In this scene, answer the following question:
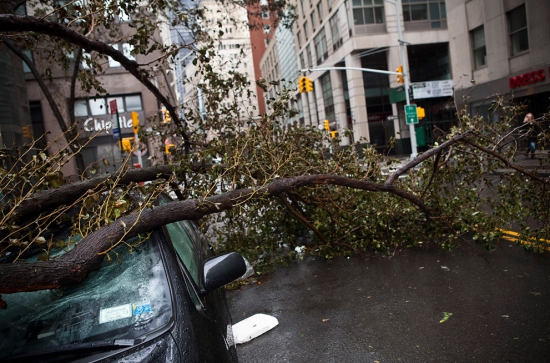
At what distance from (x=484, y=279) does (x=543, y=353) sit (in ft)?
5.77

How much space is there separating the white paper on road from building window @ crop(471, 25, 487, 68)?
21.0m

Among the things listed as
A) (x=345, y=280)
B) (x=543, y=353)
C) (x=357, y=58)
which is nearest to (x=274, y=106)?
(x=345, y=280)

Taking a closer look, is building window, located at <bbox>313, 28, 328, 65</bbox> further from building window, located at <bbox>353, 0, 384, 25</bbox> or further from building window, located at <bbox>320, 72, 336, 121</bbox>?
building window, located at <bbox>353, 0, 384, 25</bbox>

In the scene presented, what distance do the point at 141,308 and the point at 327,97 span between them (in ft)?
134

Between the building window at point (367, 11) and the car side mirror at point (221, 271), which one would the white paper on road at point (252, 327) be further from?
the building window at point (367, 11)

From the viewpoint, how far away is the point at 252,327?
175 inches

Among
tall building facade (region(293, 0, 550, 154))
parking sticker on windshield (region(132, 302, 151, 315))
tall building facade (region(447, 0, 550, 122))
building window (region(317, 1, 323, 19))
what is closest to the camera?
parking sticker on windshield (region(132, 302, 151, 315))

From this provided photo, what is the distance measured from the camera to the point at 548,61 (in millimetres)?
17156

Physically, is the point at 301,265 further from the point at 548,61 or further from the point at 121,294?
the point at 548,61

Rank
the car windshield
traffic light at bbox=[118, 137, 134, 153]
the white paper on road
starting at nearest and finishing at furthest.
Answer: the car windshield < the white paper on road < traffic light at bbox=[118, 137, 134, 153]

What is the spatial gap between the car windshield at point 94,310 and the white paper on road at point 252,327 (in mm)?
2098

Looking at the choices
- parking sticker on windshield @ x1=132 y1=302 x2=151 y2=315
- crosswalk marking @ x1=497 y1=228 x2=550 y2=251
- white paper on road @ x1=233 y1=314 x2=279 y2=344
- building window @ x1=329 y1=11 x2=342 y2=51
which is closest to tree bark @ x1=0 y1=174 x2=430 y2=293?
A: parking sticker on windshield @ x1=132 y1=302 x2=151 y2=315

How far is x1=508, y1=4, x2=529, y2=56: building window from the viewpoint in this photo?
17312 millimetres

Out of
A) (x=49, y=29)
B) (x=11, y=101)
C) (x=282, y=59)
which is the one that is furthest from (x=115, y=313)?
(x=282, y=59)
